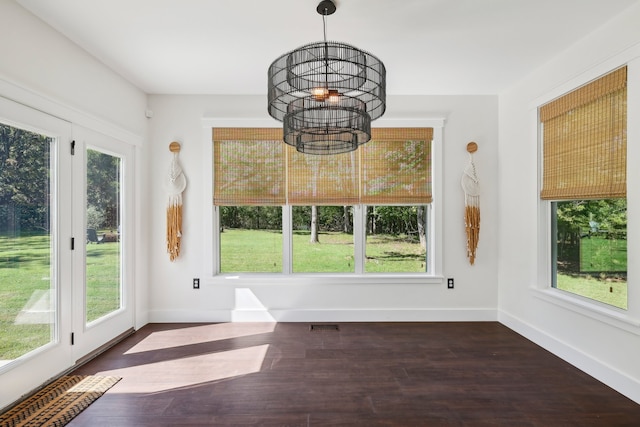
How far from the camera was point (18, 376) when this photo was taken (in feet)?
7.67

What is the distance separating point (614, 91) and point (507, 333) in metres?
2.43

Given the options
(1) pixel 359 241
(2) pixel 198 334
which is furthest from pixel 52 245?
(1) pixel 359 241

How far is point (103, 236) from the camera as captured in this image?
10.9 ft

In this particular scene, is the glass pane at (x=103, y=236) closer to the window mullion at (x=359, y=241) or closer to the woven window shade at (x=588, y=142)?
the window mullion at (x=359, y=241)

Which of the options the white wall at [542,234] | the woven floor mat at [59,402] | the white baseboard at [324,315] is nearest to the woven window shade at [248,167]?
the white baseboard at [324,315]

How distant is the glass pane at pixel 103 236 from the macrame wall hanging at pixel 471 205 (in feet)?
12.3

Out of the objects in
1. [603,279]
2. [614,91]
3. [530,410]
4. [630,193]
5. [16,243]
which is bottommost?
[530,410]

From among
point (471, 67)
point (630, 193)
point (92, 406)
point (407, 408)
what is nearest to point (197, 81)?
point (471, 67)

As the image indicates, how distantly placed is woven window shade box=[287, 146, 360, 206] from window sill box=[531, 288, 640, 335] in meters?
2.14

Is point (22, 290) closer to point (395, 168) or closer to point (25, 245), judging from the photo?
point (25, 245)

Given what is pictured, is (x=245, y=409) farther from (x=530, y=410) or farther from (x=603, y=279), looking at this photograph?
(x=603, y=279)

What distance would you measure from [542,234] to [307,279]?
8.10 feet

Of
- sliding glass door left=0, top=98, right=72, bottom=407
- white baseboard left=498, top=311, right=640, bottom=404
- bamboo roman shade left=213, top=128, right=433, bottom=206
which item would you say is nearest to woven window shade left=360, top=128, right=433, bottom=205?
bamboo roman shade left=213, top=128, right=433, bottom=206

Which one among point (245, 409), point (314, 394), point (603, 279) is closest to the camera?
point (245, 409)
